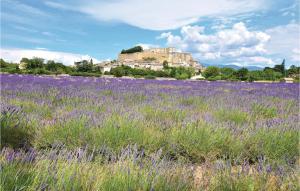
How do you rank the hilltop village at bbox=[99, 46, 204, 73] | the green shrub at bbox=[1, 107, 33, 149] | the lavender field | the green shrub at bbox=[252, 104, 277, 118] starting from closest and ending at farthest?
1. the lavender field
2. the green shrub at bbox=[1, 107, 33, 149]
3. the green shrub at bbox=[252, 104, 277, 118]
4. the hilltop village at bbox=[99, 46, 204, 73]

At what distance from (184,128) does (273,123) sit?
140cm

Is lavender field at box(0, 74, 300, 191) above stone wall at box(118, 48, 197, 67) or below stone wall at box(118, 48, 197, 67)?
below

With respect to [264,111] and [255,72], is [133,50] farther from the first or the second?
[264,111]

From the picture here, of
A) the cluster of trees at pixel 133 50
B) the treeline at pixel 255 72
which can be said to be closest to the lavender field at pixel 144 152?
the treeline at pixel 255 72

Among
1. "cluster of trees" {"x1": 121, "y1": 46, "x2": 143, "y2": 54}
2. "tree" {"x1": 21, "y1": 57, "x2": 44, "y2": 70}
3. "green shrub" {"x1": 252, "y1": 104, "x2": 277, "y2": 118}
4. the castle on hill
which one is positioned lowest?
"green shrub" {"x1": 252, "y1": 104, "x2": 277, "y2": 118}

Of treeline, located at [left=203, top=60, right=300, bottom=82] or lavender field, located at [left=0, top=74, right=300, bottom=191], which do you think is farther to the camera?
treeline, located at [left=203, top=60, right=300, bottom=82]

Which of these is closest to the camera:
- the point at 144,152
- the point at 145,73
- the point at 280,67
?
the point at 144,152

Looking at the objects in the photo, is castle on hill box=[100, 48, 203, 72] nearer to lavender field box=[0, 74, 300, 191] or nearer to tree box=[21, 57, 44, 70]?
tree box=[21, 57, 44, 70]

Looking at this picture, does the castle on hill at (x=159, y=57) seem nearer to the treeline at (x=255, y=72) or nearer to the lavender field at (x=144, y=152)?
the treeline at (x=255, y=72)

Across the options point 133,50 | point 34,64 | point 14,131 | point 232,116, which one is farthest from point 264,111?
point 133,50

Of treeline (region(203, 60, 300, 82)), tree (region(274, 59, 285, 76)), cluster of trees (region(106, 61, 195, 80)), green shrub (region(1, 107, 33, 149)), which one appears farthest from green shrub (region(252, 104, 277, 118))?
tree (region(274, 59, 285, 76))

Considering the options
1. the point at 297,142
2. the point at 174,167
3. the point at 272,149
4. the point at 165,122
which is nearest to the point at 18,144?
the point at 165,122

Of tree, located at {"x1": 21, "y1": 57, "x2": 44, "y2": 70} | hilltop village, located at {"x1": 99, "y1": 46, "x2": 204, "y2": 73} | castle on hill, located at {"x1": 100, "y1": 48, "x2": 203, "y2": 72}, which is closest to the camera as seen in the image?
tree, located at {"x1": 21, "y1": 57, "x2": 44, "y2": 70}

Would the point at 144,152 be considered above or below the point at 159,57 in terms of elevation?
below
